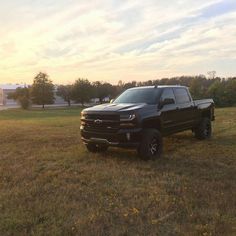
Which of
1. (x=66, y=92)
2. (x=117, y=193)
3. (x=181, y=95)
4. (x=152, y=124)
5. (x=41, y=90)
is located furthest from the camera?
(x=66, y=92)

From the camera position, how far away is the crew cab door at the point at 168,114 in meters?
10.1

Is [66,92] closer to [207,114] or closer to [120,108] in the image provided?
[207,114]

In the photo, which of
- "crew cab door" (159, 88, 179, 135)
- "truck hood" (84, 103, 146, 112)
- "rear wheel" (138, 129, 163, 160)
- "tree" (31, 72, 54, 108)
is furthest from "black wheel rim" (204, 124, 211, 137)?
"tree" (31, 72, 54, 108)

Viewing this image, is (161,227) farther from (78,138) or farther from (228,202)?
(78,138)

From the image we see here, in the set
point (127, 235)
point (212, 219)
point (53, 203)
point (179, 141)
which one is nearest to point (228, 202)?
point (212, 219)

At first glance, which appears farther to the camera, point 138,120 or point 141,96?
point 141,96

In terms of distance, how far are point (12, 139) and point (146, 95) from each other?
565 cm

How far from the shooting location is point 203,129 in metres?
12.6

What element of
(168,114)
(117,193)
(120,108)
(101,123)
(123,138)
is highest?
(120,108)

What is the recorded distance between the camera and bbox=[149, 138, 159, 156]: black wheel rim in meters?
9.17

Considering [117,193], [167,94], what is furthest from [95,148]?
[117,193]

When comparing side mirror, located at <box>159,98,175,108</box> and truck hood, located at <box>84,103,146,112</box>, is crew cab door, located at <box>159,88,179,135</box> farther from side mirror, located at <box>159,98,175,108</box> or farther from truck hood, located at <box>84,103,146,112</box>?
truck hood, located at <box>84,103,146,112</box>

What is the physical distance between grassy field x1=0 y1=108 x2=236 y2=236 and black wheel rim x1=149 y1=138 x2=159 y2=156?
14.7 inches

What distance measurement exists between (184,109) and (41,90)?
184 ft
